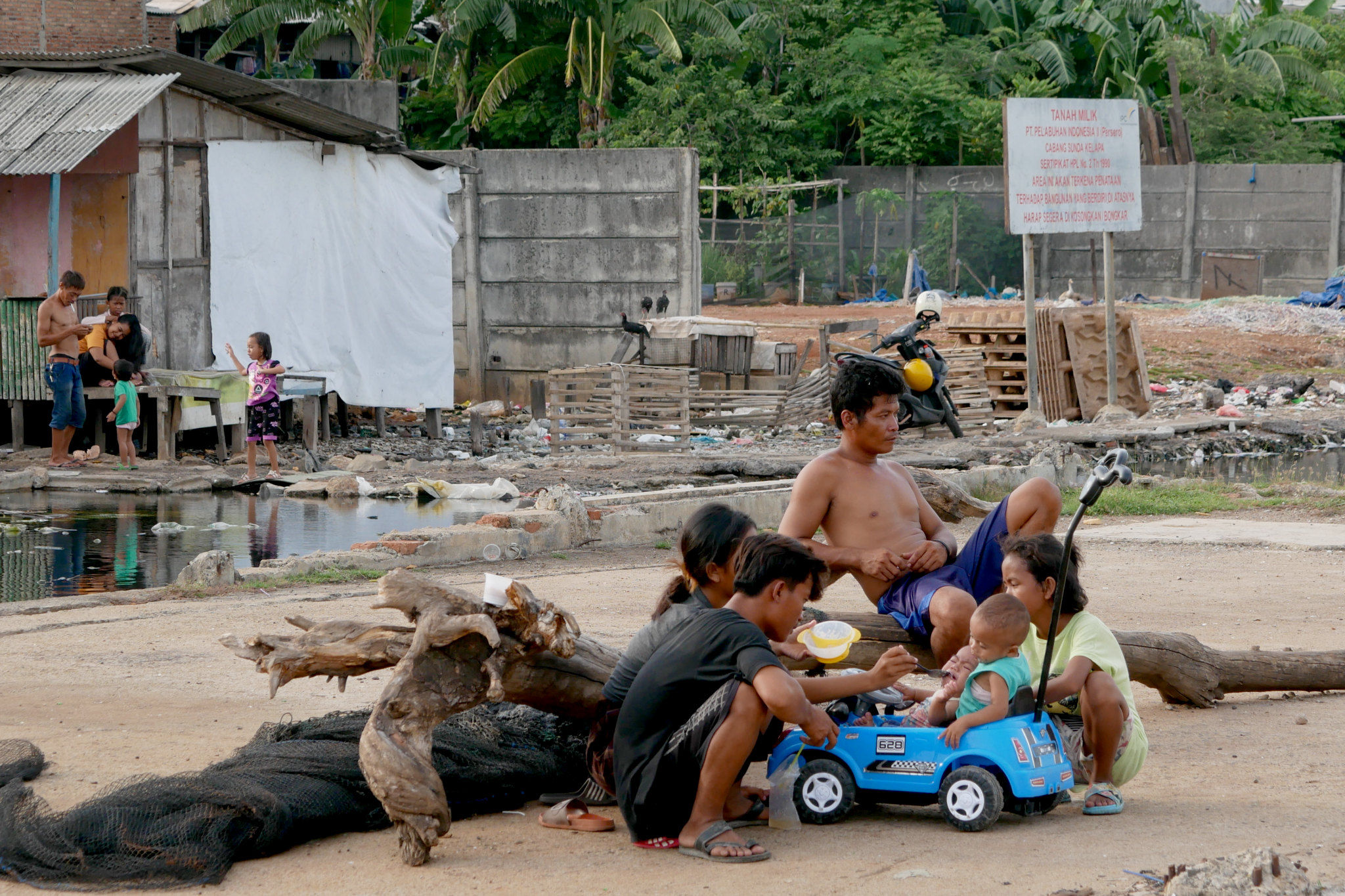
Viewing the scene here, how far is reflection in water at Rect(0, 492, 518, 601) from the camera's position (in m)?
8.91

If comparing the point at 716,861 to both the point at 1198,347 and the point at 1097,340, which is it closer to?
the point at 1097,340

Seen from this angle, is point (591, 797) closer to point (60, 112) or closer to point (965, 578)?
point (965, 578)

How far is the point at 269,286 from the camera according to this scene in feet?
52.6

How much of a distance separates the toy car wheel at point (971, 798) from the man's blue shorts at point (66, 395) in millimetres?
11271

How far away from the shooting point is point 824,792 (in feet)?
14.2

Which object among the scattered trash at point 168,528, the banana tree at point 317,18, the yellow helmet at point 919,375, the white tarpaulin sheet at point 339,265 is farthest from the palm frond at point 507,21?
the yellow helmet at point 919,375

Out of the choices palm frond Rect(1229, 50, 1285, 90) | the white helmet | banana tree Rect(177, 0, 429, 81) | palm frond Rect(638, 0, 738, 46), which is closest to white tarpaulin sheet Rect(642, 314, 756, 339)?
the white helmet

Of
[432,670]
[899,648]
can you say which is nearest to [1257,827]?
[899,648]

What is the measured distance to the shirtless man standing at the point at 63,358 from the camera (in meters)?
13.4

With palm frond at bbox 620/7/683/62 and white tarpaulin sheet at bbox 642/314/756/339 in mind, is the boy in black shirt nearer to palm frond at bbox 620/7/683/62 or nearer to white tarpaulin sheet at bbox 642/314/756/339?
white tarpaulin sheet at bbox 642/314/756/339

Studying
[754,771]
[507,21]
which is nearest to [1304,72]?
[507,21]

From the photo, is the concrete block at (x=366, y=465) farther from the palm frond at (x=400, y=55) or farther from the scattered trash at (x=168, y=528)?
the palm frond at (x=400, y=55)

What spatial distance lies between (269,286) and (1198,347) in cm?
1508

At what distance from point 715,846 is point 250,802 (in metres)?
1.28
